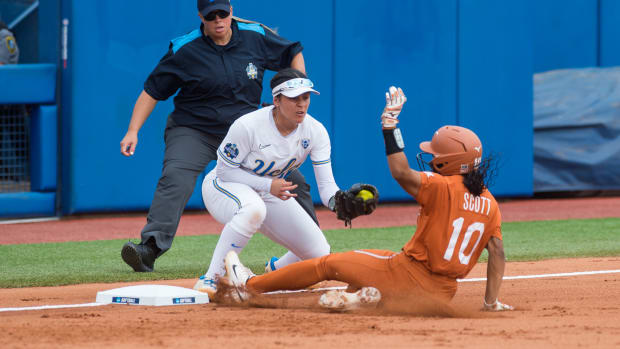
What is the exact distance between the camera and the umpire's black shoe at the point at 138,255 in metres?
6.56

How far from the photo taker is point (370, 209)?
5160 millimetres

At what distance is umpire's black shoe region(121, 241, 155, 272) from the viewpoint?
21.5ft

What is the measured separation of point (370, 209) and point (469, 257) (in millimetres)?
630

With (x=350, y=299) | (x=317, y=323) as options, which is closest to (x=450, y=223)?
(x=350, y=299)

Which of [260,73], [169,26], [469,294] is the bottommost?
[469,294]

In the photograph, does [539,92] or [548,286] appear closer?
[548,286]

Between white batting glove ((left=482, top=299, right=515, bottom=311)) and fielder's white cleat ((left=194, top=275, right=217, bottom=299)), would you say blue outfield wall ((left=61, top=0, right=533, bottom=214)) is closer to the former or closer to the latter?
fielder's white cleat ((left=194, top=275, right=217, bottom=299))

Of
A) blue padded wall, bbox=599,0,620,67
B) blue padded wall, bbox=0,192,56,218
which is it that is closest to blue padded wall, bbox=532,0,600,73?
blue padded wall, bbox=599,0,620,67

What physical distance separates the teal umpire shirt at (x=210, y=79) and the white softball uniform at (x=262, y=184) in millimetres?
868

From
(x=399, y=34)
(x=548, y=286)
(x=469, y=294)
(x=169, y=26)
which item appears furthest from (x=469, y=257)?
(x=399, y=34)

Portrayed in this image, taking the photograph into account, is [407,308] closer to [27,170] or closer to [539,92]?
[27,170]

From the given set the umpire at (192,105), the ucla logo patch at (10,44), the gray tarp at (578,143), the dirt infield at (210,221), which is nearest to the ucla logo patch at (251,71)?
the umpire at (192,105)

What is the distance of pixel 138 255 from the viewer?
659 cm

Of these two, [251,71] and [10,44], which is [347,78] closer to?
[10,44]
